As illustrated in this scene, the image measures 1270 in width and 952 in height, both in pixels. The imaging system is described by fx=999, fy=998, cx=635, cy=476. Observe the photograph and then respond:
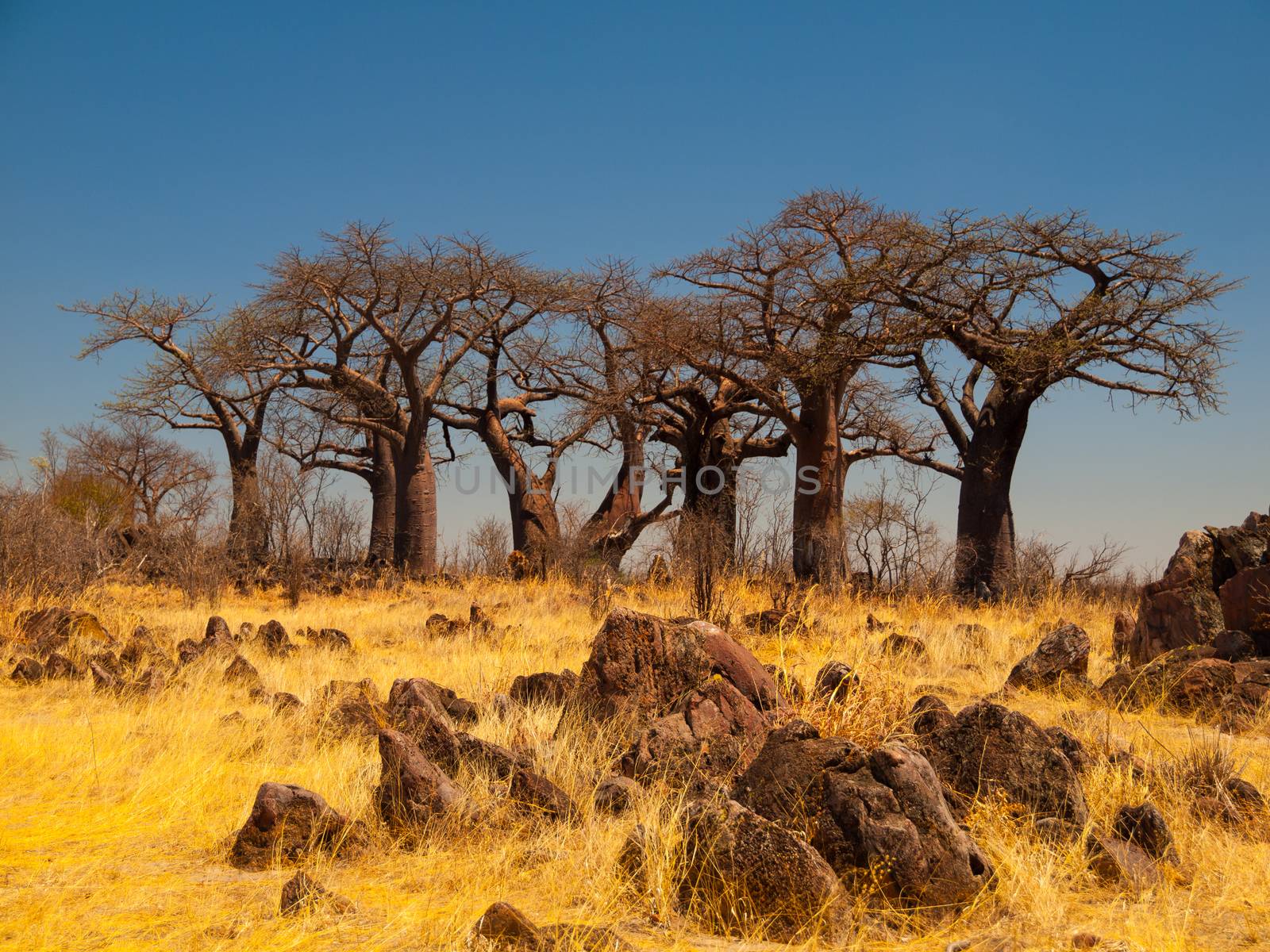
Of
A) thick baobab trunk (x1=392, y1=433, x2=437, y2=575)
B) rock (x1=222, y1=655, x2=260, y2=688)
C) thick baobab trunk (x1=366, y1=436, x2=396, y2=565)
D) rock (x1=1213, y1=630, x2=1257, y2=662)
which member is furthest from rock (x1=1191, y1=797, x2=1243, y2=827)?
thick baobab trunk (x1=366, y1=436, x2=396, y2=565)

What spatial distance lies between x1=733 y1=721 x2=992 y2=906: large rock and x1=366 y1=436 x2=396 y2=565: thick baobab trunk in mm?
18204

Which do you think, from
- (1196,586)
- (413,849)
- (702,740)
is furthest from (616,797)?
(1196,586)

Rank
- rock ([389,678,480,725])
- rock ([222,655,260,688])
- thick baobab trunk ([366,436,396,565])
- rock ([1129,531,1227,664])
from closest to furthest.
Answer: rock ([389,678,480,725]) → rock ([222,655,260,688]) → rock ([1129,531,1227,664]) → thick baobab trunk ([366,436,396,565])

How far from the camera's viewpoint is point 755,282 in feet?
50.0

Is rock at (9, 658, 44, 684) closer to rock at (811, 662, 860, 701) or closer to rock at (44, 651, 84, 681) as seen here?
rock at (44, 651, 84, 681)

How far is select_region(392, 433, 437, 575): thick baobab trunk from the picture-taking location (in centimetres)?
1852

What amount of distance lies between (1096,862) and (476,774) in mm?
2490

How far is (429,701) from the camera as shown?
5.50 meters

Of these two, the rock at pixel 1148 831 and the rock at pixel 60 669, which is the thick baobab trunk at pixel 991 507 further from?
the rock at pixel 60 669

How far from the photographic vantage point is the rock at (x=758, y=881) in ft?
10.2

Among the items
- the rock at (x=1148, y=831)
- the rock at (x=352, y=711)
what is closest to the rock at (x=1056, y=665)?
the rock at (x=1148, y=831)

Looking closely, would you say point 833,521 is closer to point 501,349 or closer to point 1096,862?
point 501,349

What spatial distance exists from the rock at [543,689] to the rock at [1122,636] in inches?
209

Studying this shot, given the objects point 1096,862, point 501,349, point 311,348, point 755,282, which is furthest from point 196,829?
point 311,348
